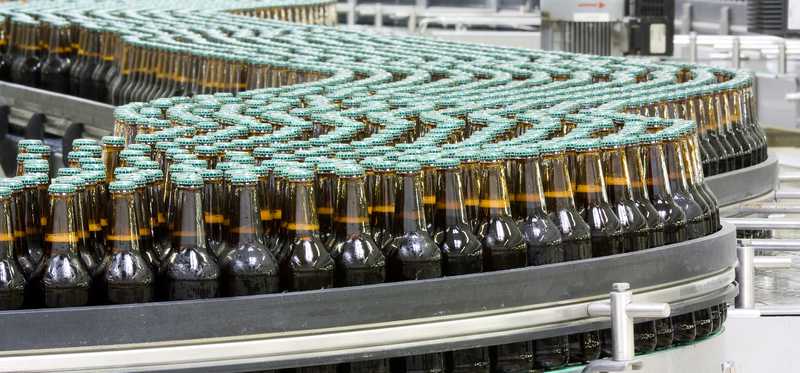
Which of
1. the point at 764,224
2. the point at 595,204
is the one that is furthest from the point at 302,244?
the point at 764,224

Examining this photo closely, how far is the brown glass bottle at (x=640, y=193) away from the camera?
373 cm

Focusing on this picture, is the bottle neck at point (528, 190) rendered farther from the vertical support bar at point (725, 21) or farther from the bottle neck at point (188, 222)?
the vertical support bar at point (725, 21)

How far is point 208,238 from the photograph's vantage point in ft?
10.8

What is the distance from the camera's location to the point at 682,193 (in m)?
3.90

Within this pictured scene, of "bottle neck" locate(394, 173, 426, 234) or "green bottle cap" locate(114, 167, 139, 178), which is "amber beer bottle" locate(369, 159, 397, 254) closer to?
"bottle neck" locate(394, 173, 426, 234)

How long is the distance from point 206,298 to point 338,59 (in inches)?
142

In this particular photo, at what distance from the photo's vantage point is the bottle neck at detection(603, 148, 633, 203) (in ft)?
12.2

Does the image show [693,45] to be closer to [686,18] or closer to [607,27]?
[607,27]

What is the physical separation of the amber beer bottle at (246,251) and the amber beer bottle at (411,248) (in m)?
0.27

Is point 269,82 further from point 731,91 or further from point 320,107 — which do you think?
point 731,91

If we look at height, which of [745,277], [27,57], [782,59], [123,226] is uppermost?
[27,57]

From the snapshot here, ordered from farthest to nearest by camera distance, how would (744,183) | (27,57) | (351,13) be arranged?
(351,13) → (27,57) → (744,183)

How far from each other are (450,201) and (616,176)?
547 millimetres

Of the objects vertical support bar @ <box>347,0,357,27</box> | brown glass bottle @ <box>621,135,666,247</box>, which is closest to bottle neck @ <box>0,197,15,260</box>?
brown glass bottle @ <box>621,135,666,247</box>
